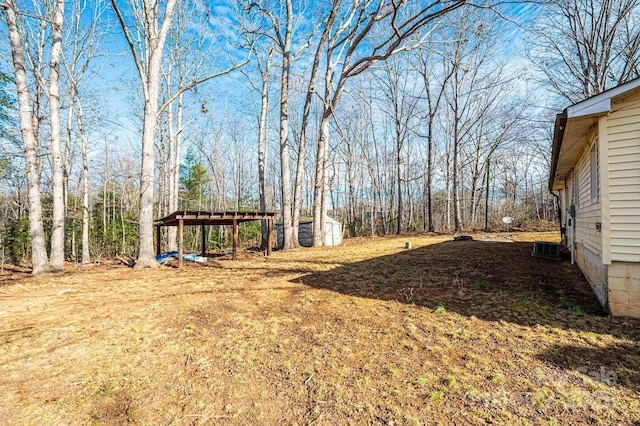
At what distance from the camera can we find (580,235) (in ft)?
19.8

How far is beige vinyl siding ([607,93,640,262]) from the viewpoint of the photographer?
353 centimetres

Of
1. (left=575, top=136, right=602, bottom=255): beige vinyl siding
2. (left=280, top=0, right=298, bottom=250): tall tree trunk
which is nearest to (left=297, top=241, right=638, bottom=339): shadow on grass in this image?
(left=575, top=136, right=602, bottom=255): beige vinyl siding

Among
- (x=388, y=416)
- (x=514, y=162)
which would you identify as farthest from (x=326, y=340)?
(x=514, y=162)

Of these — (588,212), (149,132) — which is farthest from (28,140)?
(588,212)

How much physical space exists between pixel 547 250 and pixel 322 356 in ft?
26.0

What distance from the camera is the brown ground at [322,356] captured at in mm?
2029

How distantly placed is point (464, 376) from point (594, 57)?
617 inches

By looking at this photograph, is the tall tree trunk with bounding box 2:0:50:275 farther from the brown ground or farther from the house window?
the house window

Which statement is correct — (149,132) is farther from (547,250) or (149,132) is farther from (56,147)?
(547,250)

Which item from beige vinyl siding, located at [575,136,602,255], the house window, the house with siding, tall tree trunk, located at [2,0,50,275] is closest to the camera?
the house with siding

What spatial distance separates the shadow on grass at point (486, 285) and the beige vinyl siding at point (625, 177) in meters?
0.95

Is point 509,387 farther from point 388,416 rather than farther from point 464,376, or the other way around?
point 388,416

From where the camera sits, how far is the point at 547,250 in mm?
7719

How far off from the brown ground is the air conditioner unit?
2.90 metres
